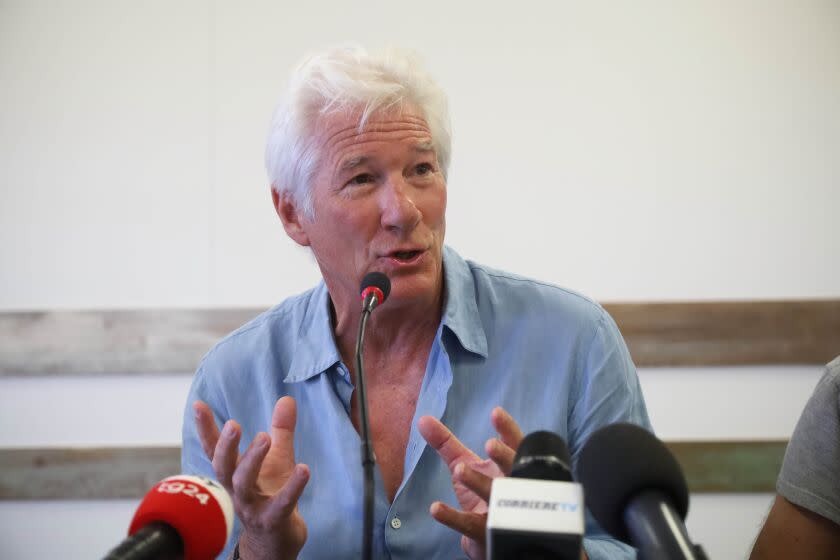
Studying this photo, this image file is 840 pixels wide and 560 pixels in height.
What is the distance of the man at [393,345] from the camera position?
1446 mm

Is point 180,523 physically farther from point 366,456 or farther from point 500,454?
point 500,454

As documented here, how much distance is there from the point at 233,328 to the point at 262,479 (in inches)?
66.9

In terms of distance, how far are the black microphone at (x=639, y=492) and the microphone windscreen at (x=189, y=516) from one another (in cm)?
Result: 36

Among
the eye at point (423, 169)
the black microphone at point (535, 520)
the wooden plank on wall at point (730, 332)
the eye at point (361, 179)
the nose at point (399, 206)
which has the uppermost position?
the eye at point (423, 169)

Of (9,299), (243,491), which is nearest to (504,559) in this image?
(243,491)

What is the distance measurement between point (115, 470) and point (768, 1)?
8.98 ft

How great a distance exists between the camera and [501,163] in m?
2.86

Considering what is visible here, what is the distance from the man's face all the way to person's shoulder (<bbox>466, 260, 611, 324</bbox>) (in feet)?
0.45

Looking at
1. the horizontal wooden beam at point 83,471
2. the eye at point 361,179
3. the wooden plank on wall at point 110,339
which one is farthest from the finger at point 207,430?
the horizontal wooden beam at point 83,471

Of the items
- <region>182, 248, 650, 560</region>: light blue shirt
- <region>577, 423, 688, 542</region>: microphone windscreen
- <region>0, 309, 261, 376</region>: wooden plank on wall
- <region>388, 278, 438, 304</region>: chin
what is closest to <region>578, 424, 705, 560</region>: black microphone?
<region>577, 423, 688, 542</region>: microphone windscreen

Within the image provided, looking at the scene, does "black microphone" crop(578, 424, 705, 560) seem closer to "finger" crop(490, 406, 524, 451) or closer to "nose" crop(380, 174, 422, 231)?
"finger" crop(490, 406, 524, 451)

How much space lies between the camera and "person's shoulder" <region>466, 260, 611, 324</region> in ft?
5.14

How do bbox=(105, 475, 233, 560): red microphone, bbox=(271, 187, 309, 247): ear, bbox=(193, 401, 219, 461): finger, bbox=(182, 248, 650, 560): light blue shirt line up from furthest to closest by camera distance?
bbox=(271, 187, 309, 247): ear
bbox=(182, 248, 650, 560): light blue shirt
bbox=(193, 401, 219, 461): finger
bbox=(105, 475, 233, 560): red microphone

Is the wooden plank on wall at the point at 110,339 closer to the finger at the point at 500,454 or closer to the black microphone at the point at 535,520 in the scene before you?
the finger at the point at 500,454
